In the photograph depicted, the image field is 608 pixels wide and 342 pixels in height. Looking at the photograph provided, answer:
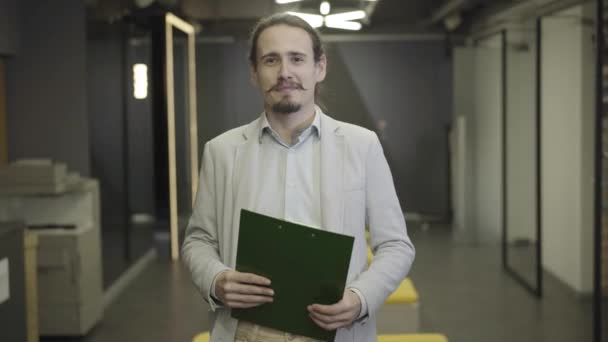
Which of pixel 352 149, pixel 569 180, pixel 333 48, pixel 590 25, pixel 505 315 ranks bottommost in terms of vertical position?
pixel 505 315

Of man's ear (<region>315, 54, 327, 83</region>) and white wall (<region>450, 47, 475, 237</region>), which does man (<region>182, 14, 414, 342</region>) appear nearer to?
man's ear (<region>315, 54, 327, 83</region>)

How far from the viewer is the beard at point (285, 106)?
1.38 metres

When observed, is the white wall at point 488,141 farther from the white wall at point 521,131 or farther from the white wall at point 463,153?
the white wall at point 521,131

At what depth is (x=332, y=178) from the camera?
1.42m

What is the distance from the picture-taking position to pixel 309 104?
4.71 ft

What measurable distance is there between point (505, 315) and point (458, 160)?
2.79 metres

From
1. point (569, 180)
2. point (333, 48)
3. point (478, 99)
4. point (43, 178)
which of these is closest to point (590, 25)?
point (569, 180)

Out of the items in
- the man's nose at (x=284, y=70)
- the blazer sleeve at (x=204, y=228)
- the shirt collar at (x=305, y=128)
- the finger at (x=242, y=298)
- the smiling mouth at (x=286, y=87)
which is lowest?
the finger at (x=242, y=298)

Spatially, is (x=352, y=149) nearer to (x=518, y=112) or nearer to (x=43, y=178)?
(x=43, y=178)

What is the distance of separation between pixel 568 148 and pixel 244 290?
4.53m

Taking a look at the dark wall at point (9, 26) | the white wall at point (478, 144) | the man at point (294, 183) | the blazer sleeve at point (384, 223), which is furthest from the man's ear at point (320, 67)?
the white wall at point (478, 144)

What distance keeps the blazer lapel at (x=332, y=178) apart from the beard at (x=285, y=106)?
0.09 m

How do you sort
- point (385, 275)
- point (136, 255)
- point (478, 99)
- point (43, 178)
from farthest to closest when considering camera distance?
point (478, 99), point (136, 255), point (43, 178), point (385, 275)

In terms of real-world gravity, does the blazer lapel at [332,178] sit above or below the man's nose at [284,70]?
below
